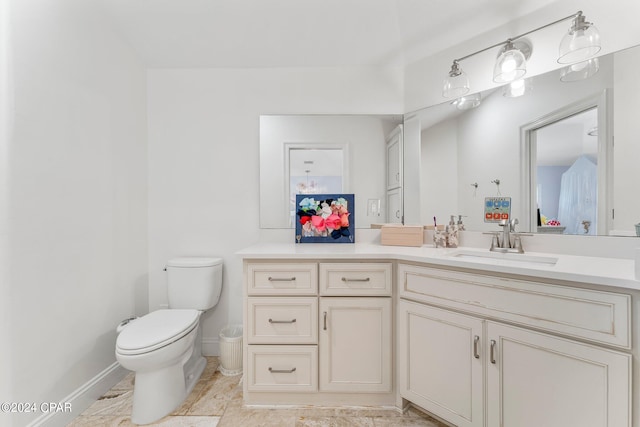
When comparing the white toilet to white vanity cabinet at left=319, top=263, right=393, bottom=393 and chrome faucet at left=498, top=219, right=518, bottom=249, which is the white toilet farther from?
chrome faucet at left=498, top=219, right=518, bottom=249

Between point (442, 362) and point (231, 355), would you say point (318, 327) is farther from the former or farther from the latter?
point (231, 355)

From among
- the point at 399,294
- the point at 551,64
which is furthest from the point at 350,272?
the point at 551,64

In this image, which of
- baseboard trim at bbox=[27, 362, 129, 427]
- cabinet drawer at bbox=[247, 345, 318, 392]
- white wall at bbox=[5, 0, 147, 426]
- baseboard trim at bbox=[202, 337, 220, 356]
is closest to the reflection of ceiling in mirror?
cabinet drawer at bbox=[247, 345, 318, 392]

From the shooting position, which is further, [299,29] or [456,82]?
[299,29]

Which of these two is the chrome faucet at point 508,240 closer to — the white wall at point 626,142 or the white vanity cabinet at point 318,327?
the white wall at point 626,142

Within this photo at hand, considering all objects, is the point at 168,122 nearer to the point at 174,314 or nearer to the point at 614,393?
the point at 174,314

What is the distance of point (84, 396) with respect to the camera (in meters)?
1.52

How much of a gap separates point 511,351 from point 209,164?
212 cm

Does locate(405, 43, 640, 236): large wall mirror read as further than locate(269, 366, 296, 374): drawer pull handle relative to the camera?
No

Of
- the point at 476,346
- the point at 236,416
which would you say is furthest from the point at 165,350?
the point at 476,346

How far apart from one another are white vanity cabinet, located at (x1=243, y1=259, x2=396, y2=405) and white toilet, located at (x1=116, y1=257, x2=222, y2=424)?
1.25 ft

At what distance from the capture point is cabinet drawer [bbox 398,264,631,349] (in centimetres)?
91

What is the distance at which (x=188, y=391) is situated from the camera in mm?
1637

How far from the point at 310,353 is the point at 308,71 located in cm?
194
